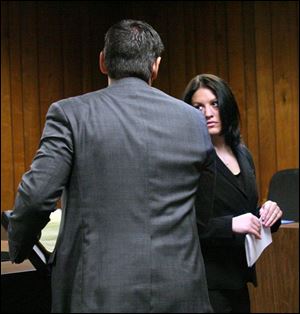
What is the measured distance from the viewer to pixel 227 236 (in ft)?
7.20

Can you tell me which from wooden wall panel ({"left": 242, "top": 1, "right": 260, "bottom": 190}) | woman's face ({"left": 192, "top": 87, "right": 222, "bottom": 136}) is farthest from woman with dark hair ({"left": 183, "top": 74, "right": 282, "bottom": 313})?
wooden wall panel ({"left": 242, "top": 1, "right": 260, "bottom": 190})

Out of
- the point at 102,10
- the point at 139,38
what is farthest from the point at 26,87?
the point at 139,38

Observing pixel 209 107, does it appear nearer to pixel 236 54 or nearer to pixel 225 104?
pixel 225 104

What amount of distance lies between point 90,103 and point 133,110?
0.11 meters

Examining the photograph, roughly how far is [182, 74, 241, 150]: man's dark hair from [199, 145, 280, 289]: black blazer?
15 centimetres

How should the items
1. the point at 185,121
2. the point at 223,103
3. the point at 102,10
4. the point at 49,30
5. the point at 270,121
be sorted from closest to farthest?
the point at 185,121
the point at 223,103
the point at 270,121
the point at 49,30
the point at 102,10

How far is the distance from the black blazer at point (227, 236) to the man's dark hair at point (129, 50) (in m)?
0.53

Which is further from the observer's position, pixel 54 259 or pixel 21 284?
pixel 21 284

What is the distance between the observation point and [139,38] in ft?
6.29

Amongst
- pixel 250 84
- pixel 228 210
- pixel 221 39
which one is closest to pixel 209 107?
pixel 228 210

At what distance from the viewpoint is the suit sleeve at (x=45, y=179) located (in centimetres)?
176

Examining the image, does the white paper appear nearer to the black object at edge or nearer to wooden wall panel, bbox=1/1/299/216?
the black object at edge

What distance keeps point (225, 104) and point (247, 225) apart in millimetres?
459

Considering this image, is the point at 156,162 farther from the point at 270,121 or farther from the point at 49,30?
the point at 49,30
